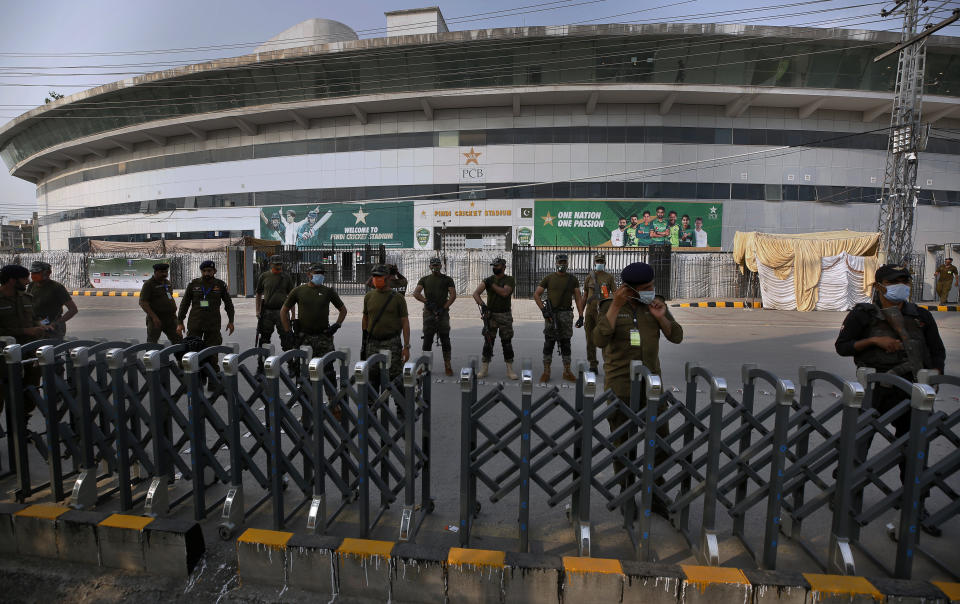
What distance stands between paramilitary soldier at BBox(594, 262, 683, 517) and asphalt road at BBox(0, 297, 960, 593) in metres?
0.56

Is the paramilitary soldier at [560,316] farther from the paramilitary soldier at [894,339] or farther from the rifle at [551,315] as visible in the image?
the paramilitary soldier at [894,339]

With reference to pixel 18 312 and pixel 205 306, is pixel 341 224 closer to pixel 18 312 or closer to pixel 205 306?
pixel 205 306

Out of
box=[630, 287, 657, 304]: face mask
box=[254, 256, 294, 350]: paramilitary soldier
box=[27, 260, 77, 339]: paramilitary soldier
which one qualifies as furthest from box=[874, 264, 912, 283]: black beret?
box=[27, 260, 77, 339]: paramilitary soldier

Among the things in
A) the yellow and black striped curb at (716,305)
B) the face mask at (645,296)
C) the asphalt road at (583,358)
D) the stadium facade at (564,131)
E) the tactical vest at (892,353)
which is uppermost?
the stadium facade at (564,131)

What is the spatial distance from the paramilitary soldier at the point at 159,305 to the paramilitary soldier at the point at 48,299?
31.1 inches

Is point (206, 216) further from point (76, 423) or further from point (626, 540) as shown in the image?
point (626, 540)

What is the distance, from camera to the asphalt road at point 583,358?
288 centimetres

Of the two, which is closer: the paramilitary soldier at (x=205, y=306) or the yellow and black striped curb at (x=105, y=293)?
the paramilitary soldier at (x=205, y=306)

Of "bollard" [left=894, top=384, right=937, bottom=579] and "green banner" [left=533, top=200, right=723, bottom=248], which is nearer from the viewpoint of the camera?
"bollard" [left=894, top=384, right=937, bottom=579]

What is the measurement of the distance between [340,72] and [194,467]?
27.2 metres

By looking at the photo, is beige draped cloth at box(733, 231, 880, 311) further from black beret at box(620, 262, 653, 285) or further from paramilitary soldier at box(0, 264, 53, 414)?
paramilitary soldier at box(0, 264, 53, 414)

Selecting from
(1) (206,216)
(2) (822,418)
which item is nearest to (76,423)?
(2) (822,418)

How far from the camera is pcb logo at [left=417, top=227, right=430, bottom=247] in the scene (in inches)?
1027

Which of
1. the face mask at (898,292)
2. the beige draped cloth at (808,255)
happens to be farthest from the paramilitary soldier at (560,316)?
the beige draped cloth at (808,255)
